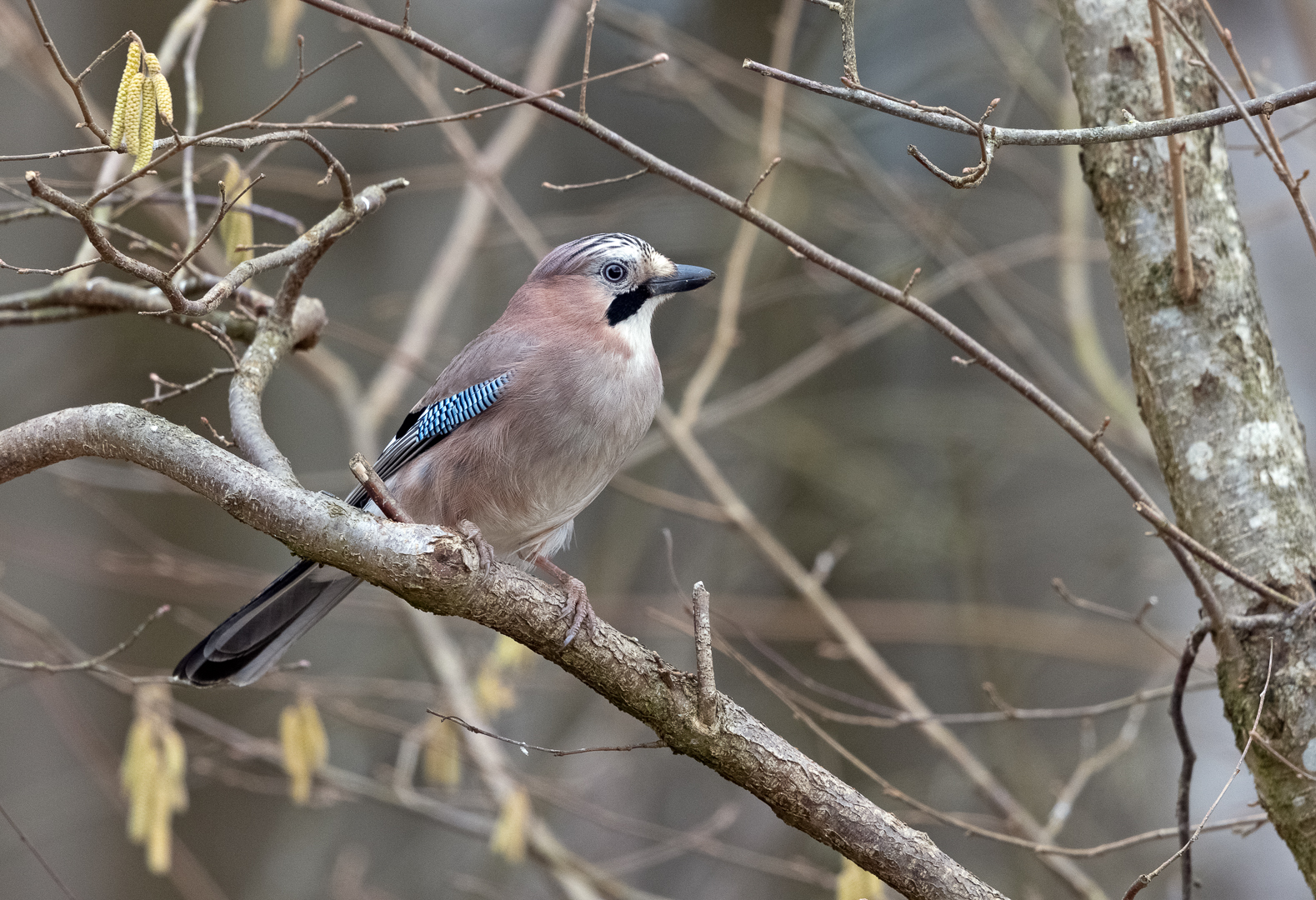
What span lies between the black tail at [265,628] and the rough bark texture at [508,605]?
2.57 feet

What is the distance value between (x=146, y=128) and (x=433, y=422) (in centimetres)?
147

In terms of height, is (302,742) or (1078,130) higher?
(1078,130)

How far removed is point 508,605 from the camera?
2.19 metres

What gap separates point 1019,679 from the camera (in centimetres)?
589

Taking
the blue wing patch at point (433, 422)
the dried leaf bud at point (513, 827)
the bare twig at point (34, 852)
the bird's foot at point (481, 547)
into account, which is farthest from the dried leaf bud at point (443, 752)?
the bare twig at point (34, 852)

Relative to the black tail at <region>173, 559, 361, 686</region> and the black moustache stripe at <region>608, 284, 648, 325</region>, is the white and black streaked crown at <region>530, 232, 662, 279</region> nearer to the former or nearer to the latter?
the black moustache stripe at <region>608, 284, 648, 325</region>

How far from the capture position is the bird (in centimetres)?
296

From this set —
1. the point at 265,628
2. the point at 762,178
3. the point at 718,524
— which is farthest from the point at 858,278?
the point at 718,524

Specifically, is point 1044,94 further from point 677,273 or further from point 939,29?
point 677,273

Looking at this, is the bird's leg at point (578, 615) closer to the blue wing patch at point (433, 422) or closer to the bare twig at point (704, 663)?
the bare twig at point (704, 663)

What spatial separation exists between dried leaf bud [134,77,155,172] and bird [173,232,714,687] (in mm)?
1293

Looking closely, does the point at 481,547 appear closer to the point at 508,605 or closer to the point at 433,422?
the point at 508,605

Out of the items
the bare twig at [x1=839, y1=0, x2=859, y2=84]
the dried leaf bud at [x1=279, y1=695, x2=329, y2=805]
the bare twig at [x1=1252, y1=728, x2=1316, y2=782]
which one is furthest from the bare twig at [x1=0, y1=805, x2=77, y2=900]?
the bare twig at [x1=1252, y1=728, x2=1316, y2=782]

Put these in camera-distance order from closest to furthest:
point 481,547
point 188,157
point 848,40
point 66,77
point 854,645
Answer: point 66,77 < point 848,40 < point 481,547 < point 188,157 < point 854,645
